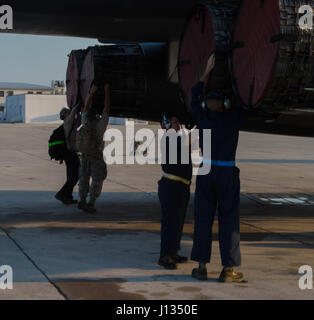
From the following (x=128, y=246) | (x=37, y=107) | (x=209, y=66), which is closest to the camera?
(x=209, y=66)

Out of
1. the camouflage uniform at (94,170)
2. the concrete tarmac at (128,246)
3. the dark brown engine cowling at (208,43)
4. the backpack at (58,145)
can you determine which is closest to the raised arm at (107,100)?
the camouflage uniform at (94,170)

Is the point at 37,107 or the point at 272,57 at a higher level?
the point at 272,57

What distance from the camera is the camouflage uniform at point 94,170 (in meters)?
9.60

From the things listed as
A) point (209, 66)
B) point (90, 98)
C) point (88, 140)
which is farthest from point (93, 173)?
point (209, 66)

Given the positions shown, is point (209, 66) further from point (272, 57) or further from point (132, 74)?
point (132, 74)

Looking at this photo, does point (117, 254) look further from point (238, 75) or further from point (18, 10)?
point (18, 10)

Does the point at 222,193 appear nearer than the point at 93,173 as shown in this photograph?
Yes

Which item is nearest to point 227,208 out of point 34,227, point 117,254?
point 117,254

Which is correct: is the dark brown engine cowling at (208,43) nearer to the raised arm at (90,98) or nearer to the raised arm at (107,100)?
the raised arm at (107,100)

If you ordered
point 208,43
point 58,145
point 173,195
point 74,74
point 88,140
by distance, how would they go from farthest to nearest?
1. point 58,145
2. point 88,140
3. point 74,74
4. point 208,43
5. point 173,195

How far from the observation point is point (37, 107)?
8738 centimetres

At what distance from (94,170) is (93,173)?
0.20 feet
